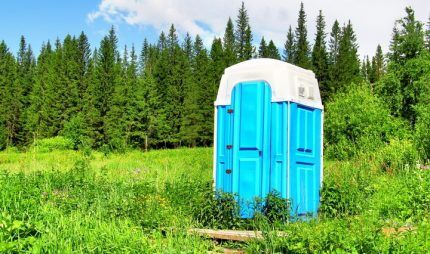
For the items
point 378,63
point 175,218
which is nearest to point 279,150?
point 175,218

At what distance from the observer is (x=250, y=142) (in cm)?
663

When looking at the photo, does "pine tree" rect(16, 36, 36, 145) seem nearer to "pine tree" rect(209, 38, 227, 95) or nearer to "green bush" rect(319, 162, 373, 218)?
"pine tree" rect(209, 38, 227, 95)

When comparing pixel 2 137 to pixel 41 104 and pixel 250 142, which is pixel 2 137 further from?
pixel 250 142

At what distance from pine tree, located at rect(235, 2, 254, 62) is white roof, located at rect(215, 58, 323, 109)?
2091 inches

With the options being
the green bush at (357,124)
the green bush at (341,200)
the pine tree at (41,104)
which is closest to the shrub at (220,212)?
the green bush at (341,200)

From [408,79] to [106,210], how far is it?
2187 cm

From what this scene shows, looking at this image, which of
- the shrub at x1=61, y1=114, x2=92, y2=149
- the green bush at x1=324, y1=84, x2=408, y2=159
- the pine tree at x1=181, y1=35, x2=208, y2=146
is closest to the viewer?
the green bush at x1=324, y1=84, x2=408, y2=159

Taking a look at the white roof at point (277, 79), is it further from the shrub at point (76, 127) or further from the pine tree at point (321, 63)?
the pine tree at point (321, 63)

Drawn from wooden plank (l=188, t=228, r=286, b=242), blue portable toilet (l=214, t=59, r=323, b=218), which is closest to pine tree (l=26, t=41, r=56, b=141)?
blue portable toilet (l=214, t=59, r=323, b=218)

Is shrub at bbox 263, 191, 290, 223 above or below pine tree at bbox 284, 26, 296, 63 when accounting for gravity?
below

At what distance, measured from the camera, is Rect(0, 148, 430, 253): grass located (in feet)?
13.7

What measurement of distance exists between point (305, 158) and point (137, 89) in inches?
1809

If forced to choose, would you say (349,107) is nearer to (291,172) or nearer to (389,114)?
(389,114)

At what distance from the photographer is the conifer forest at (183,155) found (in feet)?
15.3
